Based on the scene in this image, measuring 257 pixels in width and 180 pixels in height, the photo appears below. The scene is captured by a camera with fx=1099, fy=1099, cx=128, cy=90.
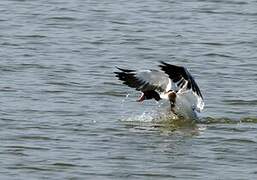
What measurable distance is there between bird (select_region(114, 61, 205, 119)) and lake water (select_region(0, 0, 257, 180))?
8.0 inches

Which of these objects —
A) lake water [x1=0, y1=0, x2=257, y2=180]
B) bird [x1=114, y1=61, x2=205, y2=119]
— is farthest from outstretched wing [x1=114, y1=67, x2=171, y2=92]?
lake water [x1=0, y1=0, x2=257, y2=180]

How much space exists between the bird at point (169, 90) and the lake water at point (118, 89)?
0.66 feet

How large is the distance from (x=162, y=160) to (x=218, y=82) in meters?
4.85

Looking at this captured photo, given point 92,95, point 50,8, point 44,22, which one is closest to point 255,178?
point 92,95

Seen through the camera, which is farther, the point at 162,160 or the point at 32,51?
the point at 32,51

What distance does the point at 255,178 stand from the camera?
10.4m

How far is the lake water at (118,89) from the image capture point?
1095cm

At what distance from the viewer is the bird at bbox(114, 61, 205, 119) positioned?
13.2 metres

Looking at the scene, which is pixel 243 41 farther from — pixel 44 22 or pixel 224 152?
pixel 224 152

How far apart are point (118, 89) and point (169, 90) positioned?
2085mm

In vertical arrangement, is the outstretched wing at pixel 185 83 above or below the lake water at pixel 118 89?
above

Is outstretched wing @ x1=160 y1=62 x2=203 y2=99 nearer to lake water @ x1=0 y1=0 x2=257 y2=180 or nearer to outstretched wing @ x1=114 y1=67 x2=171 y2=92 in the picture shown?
outstretched wing @ x1=114 y1=67 x2=171 y2=92

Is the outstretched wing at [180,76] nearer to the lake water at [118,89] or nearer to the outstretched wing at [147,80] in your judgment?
the outstretched wing at [147,80]

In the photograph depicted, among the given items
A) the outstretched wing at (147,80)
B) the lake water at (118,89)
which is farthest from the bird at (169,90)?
the lake water at (118,89)
